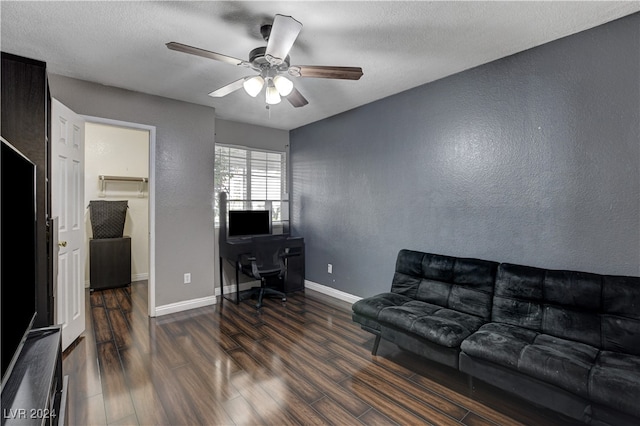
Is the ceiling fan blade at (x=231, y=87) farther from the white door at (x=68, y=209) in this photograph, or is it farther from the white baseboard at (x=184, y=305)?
the white baseboard at (x=184, y=305)

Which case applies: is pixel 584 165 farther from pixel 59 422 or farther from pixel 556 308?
pixel 59 422

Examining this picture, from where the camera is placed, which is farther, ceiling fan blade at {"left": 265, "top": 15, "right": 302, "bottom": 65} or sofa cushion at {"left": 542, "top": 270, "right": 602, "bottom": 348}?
sofa cushion at {"left": 542, "top": 270, "right": 602, "bottom": 348}

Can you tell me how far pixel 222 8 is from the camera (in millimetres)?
1959

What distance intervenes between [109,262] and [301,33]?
177 inches

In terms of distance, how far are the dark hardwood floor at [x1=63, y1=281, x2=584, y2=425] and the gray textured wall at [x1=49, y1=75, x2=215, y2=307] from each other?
590mm

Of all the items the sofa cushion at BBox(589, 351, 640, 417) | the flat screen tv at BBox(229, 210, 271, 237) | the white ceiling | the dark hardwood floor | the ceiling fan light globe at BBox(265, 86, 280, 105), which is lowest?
the dark hardwood floor

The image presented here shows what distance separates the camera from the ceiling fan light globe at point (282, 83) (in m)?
2.14

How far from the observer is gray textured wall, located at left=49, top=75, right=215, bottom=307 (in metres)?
3.47

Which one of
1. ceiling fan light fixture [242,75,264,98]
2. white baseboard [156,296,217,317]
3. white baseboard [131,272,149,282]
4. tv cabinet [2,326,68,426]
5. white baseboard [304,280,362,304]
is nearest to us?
tv cabinet [2,326,68,426]

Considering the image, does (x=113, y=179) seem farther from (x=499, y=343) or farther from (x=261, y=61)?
(x=499, y=343)

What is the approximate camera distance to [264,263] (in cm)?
396

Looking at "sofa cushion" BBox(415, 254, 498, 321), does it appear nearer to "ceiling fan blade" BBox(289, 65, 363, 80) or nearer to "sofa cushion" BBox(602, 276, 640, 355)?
"sofa cushion" BBox(602, 276, 640, 355)

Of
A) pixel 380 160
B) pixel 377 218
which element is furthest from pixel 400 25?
pixel 377 218

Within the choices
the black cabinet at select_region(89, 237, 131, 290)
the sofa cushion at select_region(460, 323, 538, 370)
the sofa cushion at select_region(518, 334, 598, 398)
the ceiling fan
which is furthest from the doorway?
the sofa cushion at select_region(518, 334, 598, 398)
